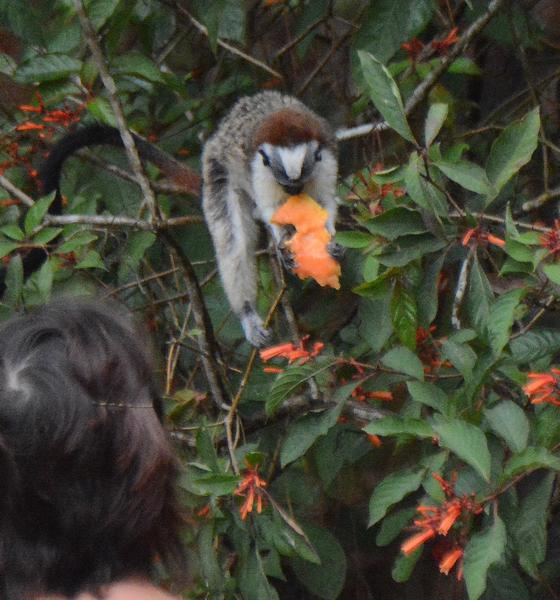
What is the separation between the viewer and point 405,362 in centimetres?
279

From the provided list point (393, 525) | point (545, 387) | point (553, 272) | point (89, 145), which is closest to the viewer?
point (553, 272)

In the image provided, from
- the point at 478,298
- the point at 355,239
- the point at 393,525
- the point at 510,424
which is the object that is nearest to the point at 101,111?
the point at 355,239

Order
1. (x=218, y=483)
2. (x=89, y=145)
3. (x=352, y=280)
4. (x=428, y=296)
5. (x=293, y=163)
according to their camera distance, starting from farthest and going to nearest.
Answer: (x=89, y=145), (x=293, y=163), (x=352, y=280), (x=428, y=296), (x=218, y=483)

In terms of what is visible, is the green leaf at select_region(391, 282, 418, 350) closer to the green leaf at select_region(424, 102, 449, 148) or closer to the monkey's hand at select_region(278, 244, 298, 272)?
the green leaf at select_region(424, 102, 449, 148)

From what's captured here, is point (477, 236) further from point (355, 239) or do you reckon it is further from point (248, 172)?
point (248, 172)

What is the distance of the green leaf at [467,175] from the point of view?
2604 mm

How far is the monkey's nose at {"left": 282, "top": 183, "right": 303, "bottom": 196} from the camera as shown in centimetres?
388

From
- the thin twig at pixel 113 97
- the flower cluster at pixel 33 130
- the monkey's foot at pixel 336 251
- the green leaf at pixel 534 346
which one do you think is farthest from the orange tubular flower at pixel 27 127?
the green leaf at pixel 534 346

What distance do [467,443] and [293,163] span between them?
1.64 m

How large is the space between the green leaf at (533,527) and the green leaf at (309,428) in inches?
20.6

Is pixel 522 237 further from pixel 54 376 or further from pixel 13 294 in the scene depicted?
pixel 13 294

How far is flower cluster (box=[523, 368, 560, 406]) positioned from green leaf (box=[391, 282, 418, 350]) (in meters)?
0.45

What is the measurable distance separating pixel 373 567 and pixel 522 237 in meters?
2.70

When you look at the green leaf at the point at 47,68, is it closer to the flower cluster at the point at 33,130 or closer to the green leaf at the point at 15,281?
the flower cluster at the point at 33,130
